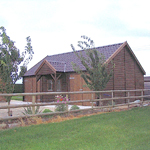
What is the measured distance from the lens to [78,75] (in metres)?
17.6

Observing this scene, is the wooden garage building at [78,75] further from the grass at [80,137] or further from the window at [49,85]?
the grass at [80,137]

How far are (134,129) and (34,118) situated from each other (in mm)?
3736

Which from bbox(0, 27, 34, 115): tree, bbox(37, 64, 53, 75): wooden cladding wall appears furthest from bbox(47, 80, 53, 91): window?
bbox(0, 27, 34, 115): tree

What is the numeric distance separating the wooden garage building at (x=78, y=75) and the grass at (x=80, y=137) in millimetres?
9256

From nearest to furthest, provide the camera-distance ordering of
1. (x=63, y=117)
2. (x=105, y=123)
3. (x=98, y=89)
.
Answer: (x=105, y=123) < (x=63, y=117) < (x=98, y=89)

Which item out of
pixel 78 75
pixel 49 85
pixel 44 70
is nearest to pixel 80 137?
pixel 78 75

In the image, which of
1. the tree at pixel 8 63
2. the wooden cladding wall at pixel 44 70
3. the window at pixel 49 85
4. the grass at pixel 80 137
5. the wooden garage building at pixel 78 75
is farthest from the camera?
the window at pixel 49 85

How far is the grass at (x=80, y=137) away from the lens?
17.8 feet

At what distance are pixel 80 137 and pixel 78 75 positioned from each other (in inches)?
454

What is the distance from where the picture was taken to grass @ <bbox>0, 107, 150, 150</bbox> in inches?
213

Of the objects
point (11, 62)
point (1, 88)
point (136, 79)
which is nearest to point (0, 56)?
point (11, 62)

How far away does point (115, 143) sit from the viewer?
5777 millimetres

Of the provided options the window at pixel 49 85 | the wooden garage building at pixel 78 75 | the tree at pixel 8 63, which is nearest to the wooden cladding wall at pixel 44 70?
the wooden garage building at pixel 78 75

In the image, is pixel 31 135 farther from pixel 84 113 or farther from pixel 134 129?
pixel 84 113
